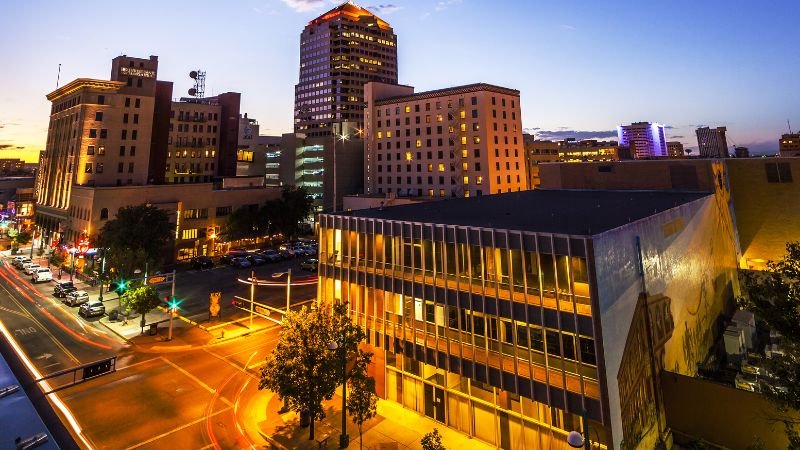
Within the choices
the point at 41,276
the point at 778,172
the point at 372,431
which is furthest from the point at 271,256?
the point at 778,172

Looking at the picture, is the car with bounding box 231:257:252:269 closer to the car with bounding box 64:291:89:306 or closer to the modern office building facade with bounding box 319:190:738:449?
the car with bounding box 64:291:89:306

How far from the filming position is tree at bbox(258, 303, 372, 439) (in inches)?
868

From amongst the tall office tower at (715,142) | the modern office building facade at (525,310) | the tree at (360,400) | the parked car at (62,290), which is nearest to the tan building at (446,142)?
the tall office tower at (715,142)

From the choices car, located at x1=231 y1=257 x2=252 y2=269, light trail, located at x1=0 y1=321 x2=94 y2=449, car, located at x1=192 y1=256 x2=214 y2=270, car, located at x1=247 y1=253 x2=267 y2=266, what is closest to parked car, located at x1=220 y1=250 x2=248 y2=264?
car, located at x1=231 y1=257 x2=252 y2=269

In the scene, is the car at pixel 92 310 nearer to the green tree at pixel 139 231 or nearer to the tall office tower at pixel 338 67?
the green tree at pixel 139 231

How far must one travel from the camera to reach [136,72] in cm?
8231

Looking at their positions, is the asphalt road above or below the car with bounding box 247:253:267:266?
below

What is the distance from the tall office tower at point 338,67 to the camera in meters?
162

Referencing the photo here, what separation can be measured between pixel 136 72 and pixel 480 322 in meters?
95.0

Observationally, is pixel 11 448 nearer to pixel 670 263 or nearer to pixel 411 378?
pixel 411 378

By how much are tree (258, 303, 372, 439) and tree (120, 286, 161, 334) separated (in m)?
22.8

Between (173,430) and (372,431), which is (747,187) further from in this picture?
(173,430)

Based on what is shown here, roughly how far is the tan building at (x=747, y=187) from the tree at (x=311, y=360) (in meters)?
43.8

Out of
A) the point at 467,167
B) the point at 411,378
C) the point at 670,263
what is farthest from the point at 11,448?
the point at 467,167
